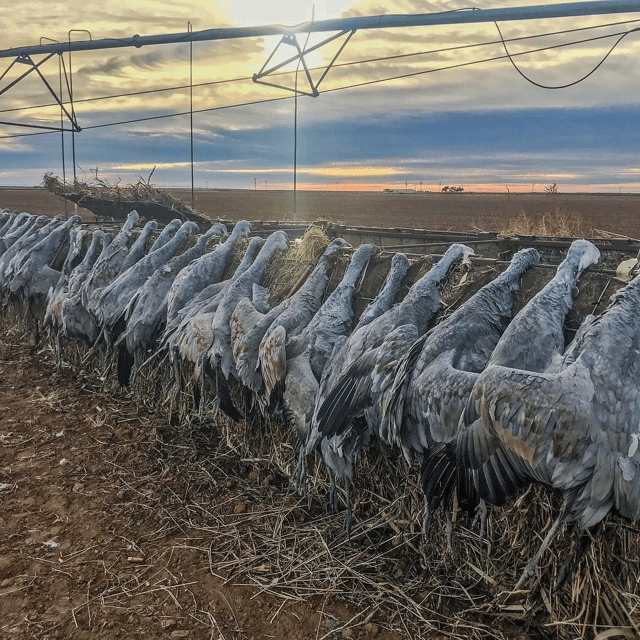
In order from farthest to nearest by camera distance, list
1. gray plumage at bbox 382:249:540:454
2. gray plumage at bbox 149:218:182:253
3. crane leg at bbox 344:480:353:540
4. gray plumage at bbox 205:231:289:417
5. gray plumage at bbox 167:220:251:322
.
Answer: gray plumage at bbox 149:218:182:253, gray plumage at bbox 167:220:251:322, gray plumage at bbox 205:231:289:417, crane leg at bbox 344:480:353:540, gray plumage at bbox 382:249:540:454

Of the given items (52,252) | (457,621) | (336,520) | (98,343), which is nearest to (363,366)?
(336,520)

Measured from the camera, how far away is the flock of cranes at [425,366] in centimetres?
333

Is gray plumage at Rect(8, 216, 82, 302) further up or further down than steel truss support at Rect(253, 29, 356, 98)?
further down

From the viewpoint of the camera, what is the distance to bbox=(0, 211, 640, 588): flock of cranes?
10.9 feet

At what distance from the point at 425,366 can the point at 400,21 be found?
945 cm

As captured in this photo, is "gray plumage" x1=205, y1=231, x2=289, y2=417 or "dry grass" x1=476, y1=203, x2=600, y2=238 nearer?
"gray plumage" x1=205, y1=231, x2=289, y2=417

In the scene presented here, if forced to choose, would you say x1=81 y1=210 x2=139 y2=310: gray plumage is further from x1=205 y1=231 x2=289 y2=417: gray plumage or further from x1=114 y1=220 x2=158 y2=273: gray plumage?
x1=205 y1=231 x2=289 y2=417: gray plumage

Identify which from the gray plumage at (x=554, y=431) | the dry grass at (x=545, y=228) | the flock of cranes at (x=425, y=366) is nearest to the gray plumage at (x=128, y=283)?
the flock of cranes at (x=425, y=366)

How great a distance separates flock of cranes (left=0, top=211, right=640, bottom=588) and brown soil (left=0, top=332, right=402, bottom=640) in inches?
35.6

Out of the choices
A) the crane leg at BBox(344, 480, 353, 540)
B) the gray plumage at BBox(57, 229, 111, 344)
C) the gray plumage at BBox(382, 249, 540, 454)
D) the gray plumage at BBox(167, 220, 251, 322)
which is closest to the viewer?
the gray plumage at BBox(382, 249, 540, 454)

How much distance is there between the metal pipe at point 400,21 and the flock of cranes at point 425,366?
6128 mm

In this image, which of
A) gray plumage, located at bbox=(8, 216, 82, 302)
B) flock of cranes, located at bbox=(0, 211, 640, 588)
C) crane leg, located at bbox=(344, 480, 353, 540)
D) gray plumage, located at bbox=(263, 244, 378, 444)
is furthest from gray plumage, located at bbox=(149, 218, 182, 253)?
crane leg, located at bbox=(344, 480, 353, 540)

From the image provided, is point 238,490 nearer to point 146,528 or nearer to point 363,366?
point 146,528

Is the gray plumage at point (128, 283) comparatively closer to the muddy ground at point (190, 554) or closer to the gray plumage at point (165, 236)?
the gray plumage at point (165, 236)
